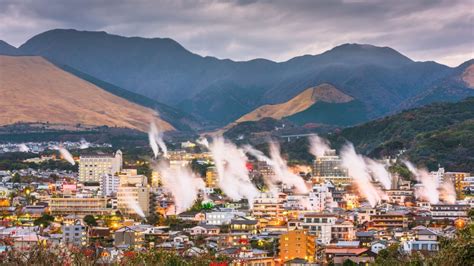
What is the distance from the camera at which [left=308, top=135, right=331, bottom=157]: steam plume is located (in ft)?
273

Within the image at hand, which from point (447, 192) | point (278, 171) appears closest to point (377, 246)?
point (447, 192)

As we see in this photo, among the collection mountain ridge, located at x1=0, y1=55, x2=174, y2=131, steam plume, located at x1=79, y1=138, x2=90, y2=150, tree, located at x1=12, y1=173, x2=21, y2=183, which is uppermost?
mountain ridge, located at x1=0, y1=55, x2=174, y2=131

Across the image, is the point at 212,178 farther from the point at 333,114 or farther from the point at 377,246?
the point at 333,114

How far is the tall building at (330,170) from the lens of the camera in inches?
2581

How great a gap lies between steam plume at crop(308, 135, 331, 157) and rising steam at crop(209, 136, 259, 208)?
227 inches

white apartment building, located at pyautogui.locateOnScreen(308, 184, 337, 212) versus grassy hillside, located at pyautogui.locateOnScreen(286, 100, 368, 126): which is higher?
grassy hillside, located at pyautogui.locateOnScreen(286, 100, 368, 126)

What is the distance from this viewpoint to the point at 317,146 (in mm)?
86438

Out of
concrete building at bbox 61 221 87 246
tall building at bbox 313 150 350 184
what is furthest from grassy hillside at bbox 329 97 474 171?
concrete building at bbox 61 221 87 246

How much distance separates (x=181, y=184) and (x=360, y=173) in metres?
12.9

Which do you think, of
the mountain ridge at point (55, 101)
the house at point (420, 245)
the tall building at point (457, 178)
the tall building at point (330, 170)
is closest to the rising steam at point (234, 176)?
the tall building at point (330, 170)

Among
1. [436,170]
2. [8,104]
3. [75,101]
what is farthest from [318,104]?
[436,170]

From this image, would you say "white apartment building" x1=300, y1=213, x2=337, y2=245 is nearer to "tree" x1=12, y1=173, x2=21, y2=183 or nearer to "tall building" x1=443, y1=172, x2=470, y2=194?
"tall building" x1=443, y1=172, x2=470, y2=194

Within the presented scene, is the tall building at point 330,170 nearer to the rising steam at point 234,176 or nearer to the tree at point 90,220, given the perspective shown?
the rising steam at point 234,176

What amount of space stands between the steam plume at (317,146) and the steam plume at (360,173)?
1.61 meters
